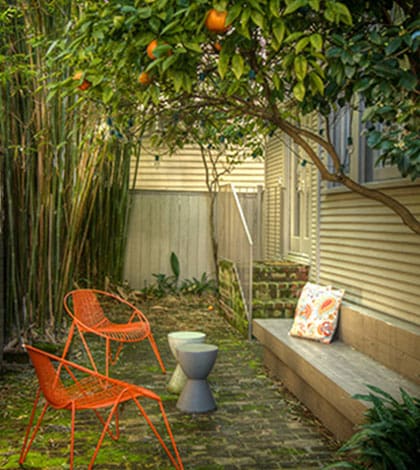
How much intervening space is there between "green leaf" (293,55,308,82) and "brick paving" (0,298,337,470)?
2.18 m

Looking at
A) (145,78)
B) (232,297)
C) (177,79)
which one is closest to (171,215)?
(232,297)

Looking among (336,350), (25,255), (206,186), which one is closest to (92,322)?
(25,255)

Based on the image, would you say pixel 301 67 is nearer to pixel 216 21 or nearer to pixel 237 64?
pixel 237 64

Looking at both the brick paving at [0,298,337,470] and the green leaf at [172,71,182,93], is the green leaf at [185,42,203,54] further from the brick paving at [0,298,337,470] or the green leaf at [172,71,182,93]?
the brick paving at [0,298,337,470]

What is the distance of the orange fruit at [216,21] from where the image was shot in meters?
2.50

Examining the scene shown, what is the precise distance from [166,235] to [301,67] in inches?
320

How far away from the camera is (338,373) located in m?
3.92

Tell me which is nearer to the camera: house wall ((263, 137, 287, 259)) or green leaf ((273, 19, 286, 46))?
green leaf ((273, 19, 286, 46))

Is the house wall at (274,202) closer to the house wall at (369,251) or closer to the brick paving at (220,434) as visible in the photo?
the house wall at (369,251)

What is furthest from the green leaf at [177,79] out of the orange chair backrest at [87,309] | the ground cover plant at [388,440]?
the orange chair backrest at [87,309]

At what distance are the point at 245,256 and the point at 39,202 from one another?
2.61 m

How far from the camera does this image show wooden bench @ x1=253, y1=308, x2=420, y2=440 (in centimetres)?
359

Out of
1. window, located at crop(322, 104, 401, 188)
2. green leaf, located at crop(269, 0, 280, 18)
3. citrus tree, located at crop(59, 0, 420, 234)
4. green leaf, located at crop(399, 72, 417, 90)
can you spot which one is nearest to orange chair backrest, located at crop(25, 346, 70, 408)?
citrus tree, located at crop(59, 0, 420, 234)

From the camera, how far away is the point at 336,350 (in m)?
4.65
